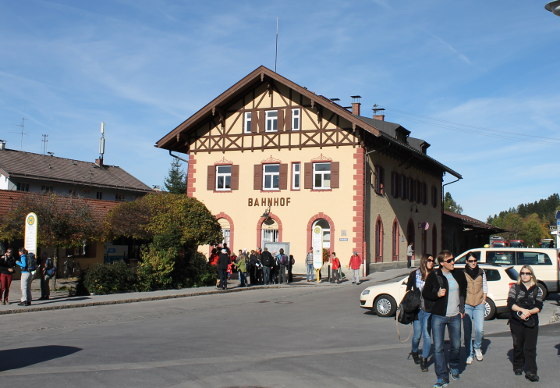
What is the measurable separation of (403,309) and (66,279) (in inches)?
952

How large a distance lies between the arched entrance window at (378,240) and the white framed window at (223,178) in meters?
8.41

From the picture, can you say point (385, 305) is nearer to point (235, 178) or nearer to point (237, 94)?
point (235, 178)

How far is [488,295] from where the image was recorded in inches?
604

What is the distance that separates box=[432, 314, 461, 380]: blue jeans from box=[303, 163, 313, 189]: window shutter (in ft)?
79.6

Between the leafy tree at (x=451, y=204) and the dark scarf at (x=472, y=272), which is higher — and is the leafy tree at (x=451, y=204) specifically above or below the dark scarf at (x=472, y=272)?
above

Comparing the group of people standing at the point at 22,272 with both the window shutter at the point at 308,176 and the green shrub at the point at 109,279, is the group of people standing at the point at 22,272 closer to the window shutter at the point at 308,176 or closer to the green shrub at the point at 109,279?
the green shrub at the point at 109,279

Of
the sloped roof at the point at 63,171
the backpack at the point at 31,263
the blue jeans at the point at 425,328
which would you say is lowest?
the blue jeans at the point at 425,328

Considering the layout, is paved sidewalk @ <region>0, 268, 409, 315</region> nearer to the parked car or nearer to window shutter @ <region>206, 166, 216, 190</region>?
the parked car

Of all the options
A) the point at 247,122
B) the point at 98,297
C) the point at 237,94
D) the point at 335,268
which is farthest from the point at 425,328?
Answer: the point at 237,94

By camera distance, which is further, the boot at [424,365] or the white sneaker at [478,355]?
the white sneaker at [478,355]

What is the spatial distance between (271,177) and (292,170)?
4.26 feet

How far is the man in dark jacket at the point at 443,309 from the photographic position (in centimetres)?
800

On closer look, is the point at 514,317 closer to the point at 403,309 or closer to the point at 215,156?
the point at 403,309

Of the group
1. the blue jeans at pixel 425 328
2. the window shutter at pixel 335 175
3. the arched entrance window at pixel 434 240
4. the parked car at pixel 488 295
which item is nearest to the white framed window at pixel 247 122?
the window shutter at pixel 335 175
